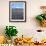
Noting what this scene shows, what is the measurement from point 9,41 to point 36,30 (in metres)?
0.69

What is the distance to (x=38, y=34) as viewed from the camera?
4000 millimetres

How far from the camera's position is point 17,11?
13.0ft

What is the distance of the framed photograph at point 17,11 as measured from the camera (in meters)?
3.95

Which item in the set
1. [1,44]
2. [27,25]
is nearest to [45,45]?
[27,25]

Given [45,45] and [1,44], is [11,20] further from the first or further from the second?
[45,45]

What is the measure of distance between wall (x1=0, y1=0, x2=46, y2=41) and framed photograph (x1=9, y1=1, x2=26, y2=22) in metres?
0.07

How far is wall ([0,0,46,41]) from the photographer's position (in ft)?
13.0

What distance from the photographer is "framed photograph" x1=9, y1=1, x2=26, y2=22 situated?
395 cm

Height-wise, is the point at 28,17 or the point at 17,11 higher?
the point at 17,11

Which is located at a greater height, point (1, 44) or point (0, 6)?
point (0, 6)

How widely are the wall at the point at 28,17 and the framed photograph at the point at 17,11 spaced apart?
2.8 inches

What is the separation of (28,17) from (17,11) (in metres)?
0.29

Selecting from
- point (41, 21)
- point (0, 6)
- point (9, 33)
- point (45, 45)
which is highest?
point (0, 6)

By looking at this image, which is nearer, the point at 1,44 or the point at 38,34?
the point at 1,44
